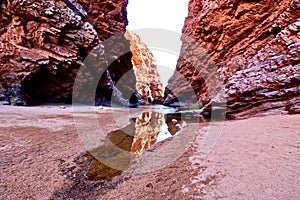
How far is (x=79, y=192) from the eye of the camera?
90.1 inches

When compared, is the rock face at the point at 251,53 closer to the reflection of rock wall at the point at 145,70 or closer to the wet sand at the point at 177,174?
the wet sand at the point at 177,174

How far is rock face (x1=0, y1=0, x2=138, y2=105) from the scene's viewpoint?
40.0 ft

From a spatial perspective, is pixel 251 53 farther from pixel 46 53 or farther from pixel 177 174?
pixel 46 53

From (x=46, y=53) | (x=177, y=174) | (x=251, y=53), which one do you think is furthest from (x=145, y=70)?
(x=177, y=174)

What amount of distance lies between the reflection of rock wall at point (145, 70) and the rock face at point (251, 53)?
1595 inches

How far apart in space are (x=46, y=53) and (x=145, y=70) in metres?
55.4

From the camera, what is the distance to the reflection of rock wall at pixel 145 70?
60.8m

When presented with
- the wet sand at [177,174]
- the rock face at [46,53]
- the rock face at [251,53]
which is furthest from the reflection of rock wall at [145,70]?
the wet sand at [177,174]

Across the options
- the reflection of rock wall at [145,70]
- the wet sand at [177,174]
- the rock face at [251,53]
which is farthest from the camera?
the reflection of rock wall at [145,70]

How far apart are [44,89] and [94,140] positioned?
12.9 m

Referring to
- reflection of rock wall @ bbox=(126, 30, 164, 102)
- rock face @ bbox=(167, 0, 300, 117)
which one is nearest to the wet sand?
rock face @ bbox=(167, 0, 300, 117)

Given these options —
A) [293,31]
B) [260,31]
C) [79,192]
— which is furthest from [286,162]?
[260,31]

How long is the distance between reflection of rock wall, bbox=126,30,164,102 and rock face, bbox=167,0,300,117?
40513mm

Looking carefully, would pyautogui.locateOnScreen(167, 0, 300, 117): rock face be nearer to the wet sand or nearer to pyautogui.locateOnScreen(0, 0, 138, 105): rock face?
the wet sand
